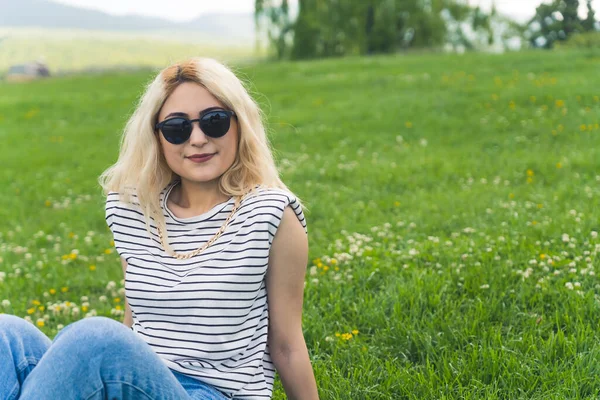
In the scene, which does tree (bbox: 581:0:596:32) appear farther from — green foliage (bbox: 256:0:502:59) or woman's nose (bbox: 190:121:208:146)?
green foliage (bbox: 256:0:502:59)

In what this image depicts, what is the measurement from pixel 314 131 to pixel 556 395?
10.2 meters

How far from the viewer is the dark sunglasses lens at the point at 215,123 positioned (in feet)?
9.18

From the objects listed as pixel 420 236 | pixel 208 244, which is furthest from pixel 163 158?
pixel 420 236

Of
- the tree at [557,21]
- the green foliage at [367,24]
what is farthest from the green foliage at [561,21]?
the green foliage at [367,24]

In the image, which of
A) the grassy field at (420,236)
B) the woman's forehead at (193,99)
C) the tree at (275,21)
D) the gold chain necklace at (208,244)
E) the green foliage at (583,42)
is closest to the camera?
the gold chain necklace at (208,244)

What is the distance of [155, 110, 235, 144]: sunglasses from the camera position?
280 cm

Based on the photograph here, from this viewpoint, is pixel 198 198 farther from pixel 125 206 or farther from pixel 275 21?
pixel 275 21

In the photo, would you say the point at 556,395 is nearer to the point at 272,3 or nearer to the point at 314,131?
the point at 314,131

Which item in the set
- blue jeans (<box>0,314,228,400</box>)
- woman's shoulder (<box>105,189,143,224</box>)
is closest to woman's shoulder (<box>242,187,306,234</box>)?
woman's shoulder (<box>105,189,143,224</box>)

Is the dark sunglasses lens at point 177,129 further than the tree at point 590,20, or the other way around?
the tree at point 590,20

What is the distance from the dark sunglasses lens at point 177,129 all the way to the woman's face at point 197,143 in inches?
0.9

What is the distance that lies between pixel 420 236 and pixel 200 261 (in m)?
3.64

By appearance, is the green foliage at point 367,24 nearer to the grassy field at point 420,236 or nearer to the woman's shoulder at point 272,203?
the grassy field at point 420,236

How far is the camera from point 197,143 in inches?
111
